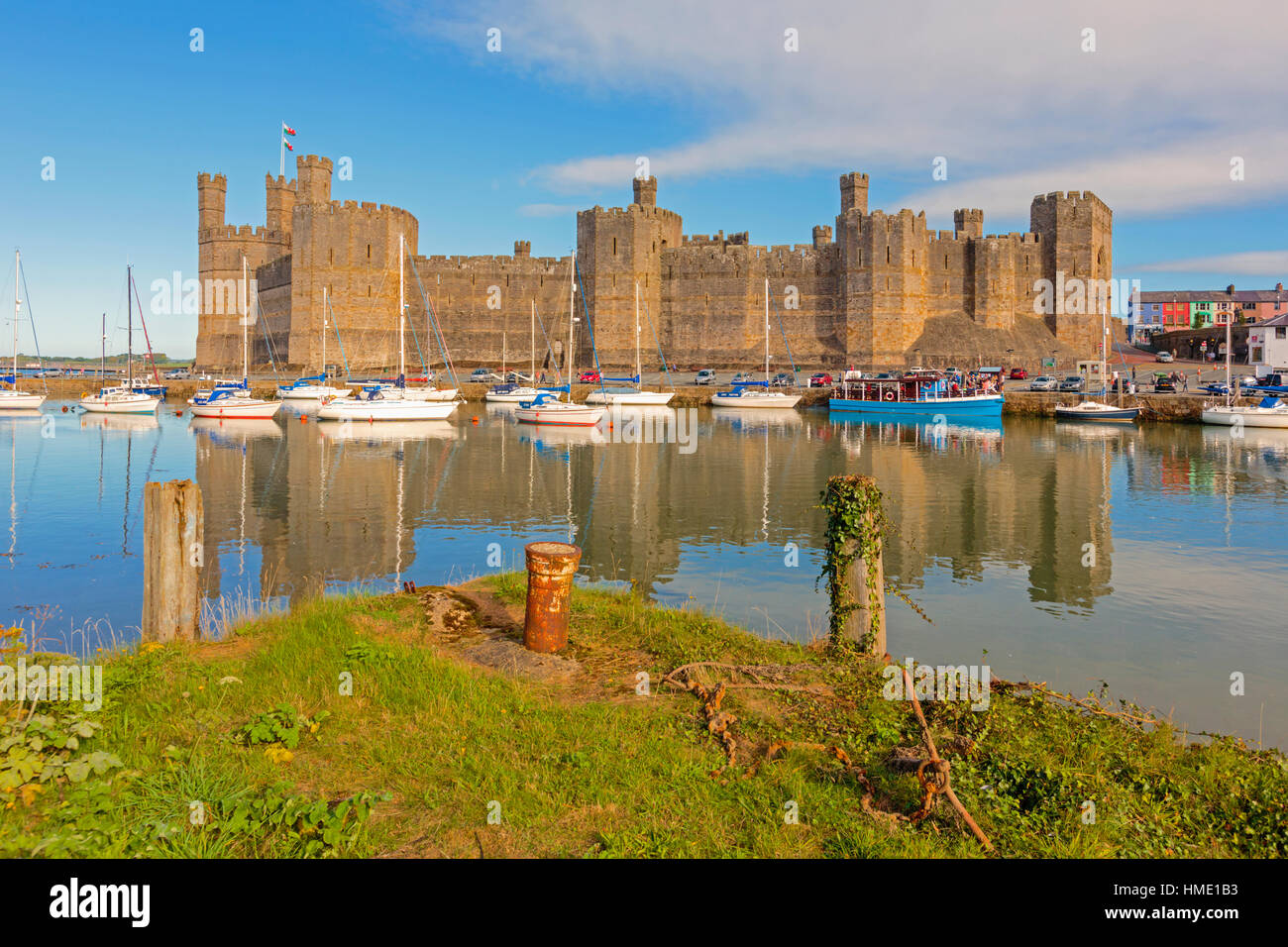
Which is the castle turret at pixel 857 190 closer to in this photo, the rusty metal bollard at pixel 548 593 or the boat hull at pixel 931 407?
the boat hull at pixel 931 407

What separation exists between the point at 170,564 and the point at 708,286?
51.6m

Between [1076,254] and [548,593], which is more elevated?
[1076,254]

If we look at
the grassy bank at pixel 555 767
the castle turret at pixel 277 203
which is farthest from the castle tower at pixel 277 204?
the grassy bank at pixel 555 767

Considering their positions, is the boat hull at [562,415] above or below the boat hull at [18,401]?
below

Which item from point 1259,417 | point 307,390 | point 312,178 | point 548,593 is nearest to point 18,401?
point 307,390

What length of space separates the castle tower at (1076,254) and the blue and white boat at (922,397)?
952 cm

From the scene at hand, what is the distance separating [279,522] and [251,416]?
27103mm

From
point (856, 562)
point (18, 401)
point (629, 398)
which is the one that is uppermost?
point (629, 398)

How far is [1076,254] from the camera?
52656 mm

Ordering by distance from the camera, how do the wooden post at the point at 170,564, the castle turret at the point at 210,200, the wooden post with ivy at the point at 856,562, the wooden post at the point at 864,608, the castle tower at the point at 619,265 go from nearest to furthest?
the wooden post at the point at 170,564
the wooden post with ivy at the point at 856,562
the wooden post at the point at 864,608
the castle tower at the point at 619,265
the castle turret at the point at 210,200

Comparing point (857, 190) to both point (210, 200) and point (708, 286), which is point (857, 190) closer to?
point (708, 286)

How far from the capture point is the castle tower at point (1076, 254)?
52.3 m
